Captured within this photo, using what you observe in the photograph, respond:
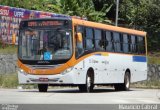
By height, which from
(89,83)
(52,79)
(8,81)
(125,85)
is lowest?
(125,85)

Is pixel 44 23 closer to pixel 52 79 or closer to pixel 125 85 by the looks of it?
pixel 52 79

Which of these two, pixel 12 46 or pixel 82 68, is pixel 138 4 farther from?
pixel 82 68

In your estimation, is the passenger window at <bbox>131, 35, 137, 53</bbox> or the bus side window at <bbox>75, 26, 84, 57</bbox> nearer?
the bus side window at <bbox>75, 26, 84, 57</bbox>

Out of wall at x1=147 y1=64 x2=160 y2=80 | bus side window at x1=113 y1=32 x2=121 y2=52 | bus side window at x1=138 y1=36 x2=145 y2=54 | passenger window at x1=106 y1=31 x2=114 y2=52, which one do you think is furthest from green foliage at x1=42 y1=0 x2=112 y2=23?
passenger window at x1=106 y1=31 x2=114 y2=52

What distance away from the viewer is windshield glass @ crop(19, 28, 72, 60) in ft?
87.0

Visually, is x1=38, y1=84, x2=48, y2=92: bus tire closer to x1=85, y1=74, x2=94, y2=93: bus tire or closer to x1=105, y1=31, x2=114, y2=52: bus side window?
x1=85, y1=74, x2=94, y2=93: bus tire

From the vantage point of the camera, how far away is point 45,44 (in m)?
26.8

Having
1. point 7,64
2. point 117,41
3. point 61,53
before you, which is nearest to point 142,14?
point 7,64

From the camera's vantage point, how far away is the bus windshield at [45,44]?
2652 centimetres

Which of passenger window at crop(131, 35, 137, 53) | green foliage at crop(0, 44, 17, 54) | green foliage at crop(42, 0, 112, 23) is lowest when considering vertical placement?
green foliage at crop(0, 44, 17, 54)

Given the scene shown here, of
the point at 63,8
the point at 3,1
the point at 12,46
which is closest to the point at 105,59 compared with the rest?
the point at 12,46

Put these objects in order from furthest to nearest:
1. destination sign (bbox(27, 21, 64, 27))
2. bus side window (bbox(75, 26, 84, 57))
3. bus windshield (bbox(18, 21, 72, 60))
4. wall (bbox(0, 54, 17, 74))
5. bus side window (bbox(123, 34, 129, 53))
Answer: wall (bbox(0, 54, 17, 74)) → bus side window (bbox(123, 34, 129, 53)) → destination sign (bbox(27, 21, 64, 27)) → bus side window (bbox(75, 26, 84, 57)) → bus windshield (bbox(18, 21, 72, 60))

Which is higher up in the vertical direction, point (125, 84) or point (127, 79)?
point (127, 79)

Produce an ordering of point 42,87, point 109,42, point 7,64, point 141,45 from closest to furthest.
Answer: point 42,87
point 109,42
point 141,45
point 7,64
